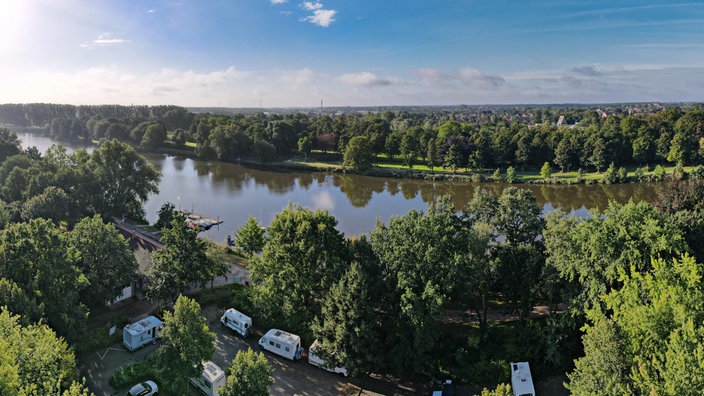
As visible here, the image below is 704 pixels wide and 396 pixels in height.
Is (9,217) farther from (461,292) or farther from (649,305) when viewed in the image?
(649,305)

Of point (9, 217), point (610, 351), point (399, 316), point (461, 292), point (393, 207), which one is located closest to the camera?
point (610, 351)

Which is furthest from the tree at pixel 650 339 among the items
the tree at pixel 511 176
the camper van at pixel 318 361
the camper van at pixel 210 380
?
the tree at pixel 511 176

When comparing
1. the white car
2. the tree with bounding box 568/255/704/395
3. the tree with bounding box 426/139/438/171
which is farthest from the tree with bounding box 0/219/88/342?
the tree with bounding box 426/139/438/171

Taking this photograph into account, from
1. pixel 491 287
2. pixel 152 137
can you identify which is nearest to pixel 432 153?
pixel 491 287

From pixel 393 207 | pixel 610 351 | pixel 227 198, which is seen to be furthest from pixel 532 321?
pixel 227 198

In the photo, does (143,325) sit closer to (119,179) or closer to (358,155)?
(119,179)

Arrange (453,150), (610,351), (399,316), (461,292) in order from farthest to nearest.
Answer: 1. (453,150)
2. (461,292)
3. (399,316)
4. (610,351)
